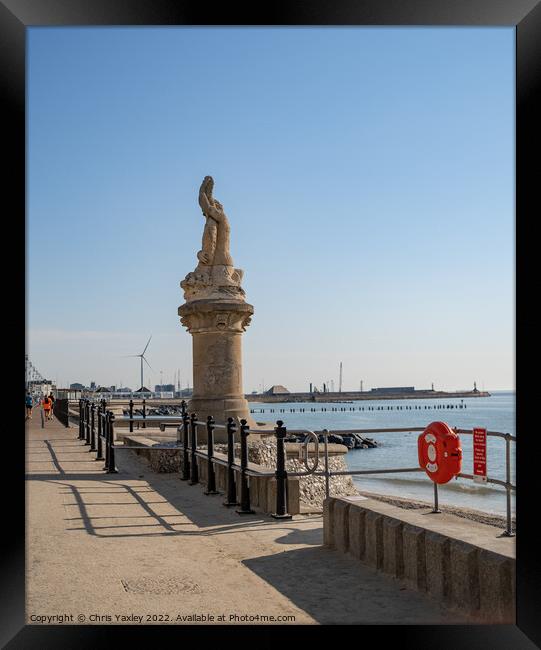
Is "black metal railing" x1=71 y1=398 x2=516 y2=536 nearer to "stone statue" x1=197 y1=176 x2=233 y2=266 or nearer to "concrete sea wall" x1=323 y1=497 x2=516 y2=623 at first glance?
"concrete sea wall" x1=323 y1=497 x2=516 y2=623

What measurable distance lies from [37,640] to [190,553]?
276 cm

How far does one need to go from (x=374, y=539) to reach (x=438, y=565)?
0.96 meters

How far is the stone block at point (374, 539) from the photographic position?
6.05 meters

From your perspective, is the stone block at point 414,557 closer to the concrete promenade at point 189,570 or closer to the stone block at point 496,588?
the concrete promenade at point 189,570

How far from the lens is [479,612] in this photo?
15.7ft

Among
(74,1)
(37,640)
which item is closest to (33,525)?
(37,640)

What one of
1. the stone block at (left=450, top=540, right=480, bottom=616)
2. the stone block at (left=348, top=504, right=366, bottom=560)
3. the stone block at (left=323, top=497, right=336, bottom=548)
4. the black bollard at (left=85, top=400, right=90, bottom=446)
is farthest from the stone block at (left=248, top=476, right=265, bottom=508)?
the black bollard at (left=85, top=400, right=90, bottom=446)

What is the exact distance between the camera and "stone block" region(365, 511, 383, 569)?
6.05 metres

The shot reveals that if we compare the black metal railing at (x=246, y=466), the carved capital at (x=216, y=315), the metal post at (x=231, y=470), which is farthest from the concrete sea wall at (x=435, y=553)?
the carved capital at (x=216, y=315)

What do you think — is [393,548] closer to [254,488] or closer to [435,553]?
[435,553]

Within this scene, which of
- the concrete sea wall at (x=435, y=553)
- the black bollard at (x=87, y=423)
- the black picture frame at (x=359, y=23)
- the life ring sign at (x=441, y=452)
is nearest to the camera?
the black picture frame at (x=359, y=23)

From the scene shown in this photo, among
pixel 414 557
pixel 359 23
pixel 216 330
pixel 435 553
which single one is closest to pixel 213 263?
pixel 216 330

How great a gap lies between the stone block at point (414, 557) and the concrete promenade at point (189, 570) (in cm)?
9

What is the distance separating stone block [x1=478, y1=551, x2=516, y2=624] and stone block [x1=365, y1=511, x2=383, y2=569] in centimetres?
134
